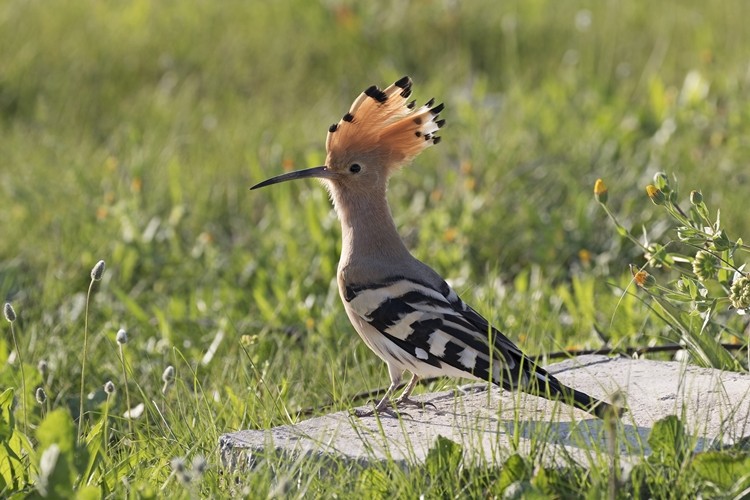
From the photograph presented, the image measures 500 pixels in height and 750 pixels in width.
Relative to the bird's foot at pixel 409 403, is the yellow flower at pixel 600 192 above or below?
→ above

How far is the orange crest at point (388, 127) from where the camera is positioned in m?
3.00

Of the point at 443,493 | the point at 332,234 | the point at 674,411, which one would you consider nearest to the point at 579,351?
the point at 674,411

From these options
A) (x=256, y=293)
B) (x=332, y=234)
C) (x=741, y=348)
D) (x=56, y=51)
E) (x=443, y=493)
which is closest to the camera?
(x=443, y=493)

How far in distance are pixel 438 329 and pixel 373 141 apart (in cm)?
63

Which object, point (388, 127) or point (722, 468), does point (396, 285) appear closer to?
point (388, 127)

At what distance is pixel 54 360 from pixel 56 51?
139 inches

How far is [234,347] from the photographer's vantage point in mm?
→ 3693

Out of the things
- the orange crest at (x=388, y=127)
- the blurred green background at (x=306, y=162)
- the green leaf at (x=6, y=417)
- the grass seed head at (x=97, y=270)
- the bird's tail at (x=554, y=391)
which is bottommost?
the blurred green background at (x=306, y=162)

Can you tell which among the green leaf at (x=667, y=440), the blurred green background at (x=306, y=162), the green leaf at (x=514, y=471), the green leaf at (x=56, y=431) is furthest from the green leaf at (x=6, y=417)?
the green leaf at (x=667, y=440)

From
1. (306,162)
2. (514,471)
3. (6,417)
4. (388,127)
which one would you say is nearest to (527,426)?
(514,471)

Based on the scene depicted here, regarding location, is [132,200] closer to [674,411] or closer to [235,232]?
[235,232]

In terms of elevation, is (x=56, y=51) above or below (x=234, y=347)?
above

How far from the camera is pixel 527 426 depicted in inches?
99.3

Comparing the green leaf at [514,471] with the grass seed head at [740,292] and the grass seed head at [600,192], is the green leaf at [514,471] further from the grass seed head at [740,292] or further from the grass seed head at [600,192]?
the grass seed head at [600,192]
